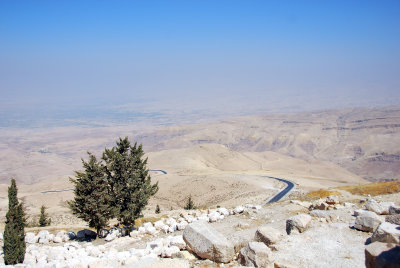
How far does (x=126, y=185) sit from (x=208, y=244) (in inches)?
478

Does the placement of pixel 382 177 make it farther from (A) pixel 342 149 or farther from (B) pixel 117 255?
(B) pixel 117 255

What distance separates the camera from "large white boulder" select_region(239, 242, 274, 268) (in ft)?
40.4

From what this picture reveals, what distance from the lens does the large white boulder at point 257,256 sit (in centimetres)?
1232

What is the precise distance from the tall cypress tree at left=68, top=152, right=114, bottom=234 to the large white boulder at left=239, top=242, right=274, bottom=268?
1322cm

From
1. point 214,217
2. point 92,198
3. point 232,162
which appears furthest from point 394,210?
point 232,162

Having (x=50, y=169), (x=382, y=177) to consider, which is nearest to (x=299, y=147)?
(x=382, y=177)

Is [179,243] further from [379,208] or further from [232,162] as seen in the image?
[232,162]

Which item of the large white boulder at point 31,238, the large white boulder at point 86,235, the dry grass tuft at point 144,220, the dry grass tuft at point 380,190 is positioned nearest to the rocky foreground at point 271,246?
A: the large white boulder at point 31,238

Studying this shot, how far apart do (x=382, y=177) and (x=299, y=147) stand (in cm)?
5754

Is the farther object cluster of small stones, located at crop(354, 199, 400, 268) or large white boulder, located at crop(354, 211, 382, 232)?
large white boulder, located at crop(354, 211, 382, 232)

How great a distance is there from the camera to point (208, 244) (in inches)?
543

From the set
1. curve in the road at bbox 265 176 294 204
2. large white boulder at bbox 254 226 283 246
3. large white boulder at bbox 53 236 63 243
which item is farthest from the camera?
curve in the road at bbox 265 176 294 204

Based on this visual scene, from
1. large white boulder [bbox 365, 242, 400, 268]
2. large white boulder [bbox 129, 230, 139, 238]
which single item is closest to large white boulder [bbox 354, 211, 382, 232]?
large white boulder [bbox 365, 242, 400, 268]

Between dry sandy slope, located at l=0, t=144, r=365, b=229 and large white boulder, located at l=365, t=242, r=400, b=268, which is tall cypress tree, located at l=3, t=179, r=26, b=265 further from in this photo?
large white boulder, located at l=365, t=242, r=400, b=268
